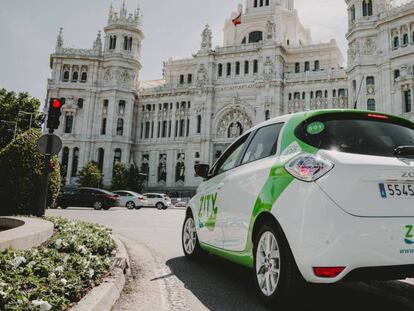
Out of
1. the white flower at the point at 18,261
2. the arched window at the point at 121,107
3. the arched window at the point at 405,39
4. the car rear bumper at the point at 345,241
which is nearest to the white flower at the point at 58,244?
the white flower at the point at 18,261

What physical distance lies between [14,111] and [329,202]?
157 ft

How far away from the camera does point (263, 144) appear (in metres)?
4.05

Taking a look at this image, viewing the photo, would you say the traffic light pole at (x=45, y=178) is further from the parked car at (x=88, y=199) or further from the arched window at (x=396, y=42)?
the arched window at (x=396, y=42)

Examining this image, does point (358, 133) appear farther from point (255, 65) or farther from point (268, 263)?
point (255, 65)

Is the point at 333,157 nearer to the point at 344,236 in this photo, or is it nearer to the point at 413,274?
the point at 344,236

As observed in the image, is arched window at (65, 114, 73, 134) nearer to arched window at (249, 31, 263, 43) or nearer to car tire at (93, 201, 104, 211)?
arched window at (249, 31, 263, 43)

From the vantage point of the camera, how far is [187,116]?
54562 mm

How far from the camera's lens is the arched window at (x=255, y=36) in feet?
184

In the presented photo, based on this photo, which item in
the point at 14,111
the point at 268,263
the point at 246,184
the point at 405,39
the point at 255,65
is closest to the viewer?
the point at 268,263

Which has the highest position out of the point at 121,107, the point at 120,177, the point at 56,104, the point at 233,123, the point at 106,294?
the point at 121,107

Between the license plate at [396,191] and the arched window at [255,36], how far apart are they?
5636cm

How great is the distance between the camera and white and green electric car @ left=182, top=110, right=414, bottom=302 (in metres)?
2.76

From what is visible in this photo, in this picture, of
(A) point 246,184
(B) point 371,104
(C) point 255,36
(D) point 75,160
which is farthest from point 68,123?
(A) point 246,184

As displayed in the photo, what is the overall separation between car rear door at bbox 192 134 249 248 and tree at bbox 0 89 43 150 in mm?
43381
